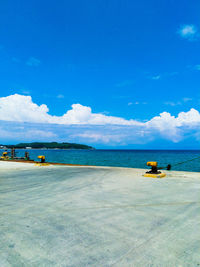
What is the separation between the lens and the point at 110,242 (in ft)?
9.25

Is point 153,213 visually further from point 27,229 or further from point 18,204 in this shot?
point 18,204

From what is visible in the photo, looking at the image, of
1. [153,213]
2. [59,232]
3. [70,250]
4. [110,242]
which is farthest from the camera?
[153,213]

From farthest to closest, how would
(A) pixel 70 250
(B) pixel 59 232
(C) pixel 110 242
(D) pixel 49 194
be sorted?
(D) pixel 49 194
(B) pixel 59 232
(C) pixel 110 242
(A) pixel 70 250

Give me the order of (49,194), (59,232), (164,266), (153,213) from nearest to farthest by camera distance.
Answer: (164,266), (59,232), (153,213), (49,194)

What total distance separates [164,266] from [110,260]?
672 mm

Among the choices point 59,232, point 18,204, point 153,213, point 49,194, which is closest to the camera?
point 59,232

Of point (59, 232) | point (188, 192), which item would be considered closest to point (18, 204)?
point (59, 232)

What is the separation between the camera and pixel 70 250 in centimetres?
260

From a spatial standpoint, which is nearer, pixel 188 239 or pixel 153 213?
pixel 188 239

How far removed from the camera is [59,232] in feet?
10.3

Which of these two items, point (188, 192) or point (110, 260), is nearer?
point (110, 260)

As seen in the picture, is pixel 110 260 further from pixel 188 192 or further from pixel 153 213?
pixel 188 192

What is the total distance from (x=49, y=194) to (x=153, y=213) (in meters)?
3.36

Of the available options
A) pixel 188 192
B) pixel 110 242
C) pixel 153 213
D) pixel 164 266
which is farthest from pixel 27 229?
pixel 188 192
